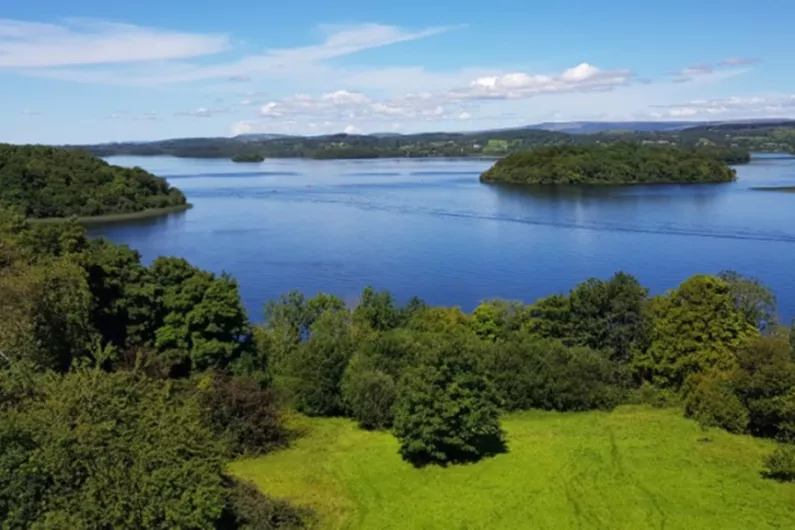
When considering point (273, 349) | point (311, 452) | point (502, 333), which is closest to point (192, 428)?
point (311, 452)

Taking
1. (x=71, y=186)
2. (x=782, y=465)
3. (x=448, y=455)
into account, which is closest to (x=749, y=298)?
(x=782, y=465)

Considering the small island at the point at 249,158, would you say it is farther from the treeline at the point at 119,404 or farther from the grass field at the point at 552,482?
the grass field at the point at 552,482

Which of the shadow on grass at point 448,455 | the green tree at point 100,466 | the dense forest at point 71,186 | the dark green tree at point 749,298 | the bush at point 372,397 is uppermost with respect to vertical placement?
the dense forest at point 71,186

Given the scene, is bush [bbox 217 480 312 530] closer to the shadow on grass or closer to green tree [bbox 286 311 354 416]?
the shadow on grass

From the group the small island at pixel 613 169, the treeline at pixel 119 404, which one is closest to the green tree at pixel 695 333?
the treeline at pixel 119 404

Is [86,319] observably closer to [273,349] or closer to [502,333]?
[273,349]

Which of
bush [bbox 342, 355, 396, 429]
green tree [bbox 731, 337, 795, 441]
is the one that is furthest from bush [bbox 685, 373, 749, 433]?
bush [bbox 342, 355, 396, 429]

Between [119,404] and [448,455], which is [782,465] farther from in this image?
[119,404]
